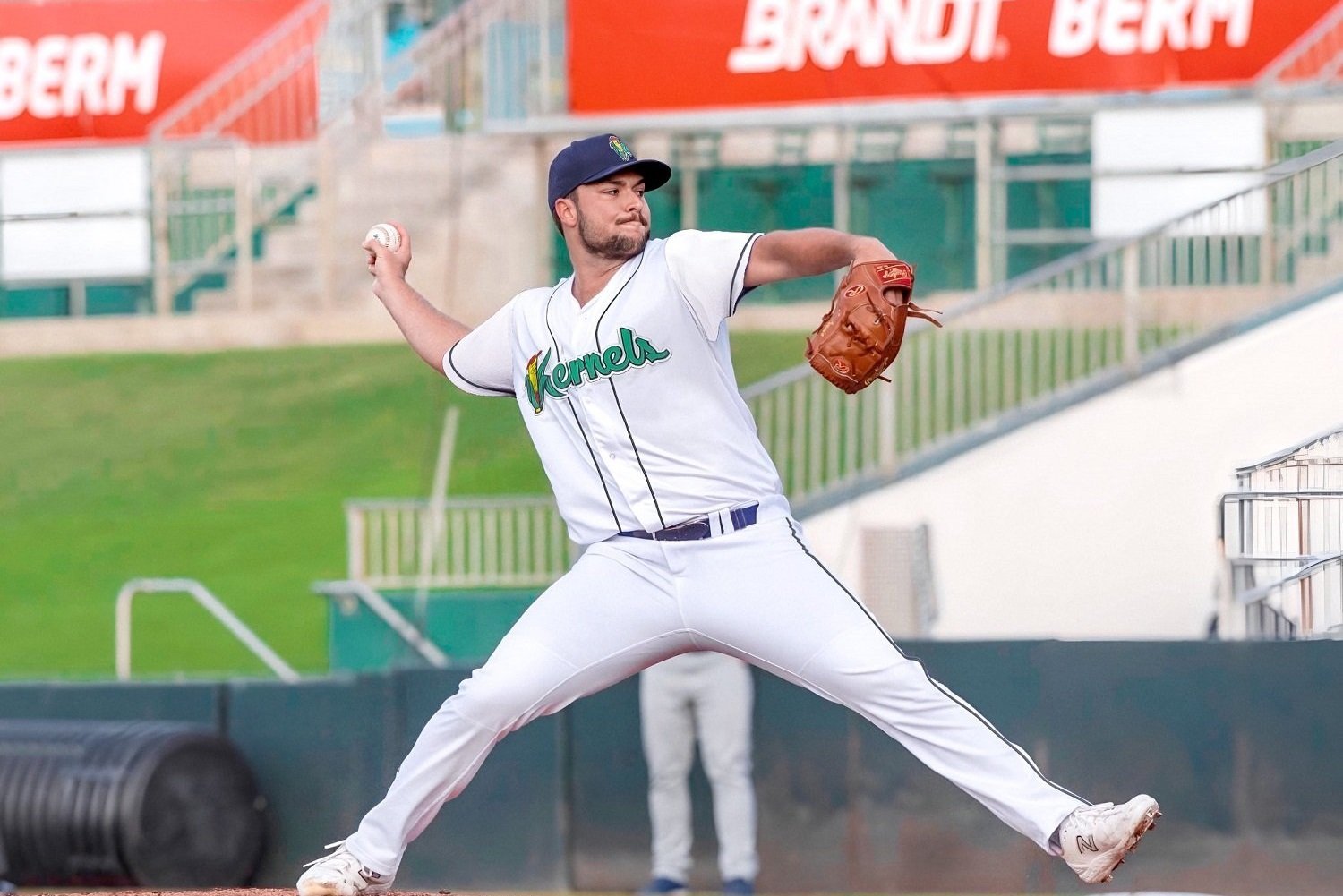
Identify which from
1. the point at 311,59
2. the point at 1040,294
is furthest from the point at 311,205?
the point at 1040,294

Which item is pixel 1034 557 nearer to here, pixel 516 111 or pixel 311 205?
pixel 516 111

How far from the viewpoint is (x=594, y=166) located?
13.1ft

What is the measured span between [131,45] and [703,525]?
8820 mm

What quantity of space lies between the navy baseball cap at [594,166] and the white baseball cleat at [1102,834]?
1518 mm

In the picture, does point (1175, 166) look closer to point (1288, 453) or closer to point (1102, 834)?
point (1288, 453)

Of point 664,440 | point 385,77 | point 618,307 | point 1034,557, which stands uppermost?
point 385,77

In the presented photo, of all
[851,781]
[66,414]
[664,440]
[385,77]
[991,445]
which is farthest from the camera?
[66,414]

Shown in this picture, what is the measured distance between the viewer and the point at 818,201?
871 centimetres

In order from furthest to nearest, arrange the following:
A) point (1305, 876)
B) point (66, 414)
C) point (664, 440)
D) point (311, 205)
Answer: point (66, 414) → point (311, 205) → point (1305, 876) → point (664, 440)

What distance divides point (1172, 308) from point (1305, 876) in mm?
2359

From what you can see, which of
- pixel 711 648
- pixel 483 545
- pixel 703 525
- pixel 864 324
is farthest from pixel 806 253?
pixel 483 545

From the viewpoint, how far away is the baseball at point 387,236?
14.8ft

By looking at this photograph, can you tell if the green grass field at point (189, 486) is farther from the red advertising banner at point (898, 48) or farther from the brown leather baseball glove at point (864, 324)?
the brown leather baseball glove at point (864, 324)

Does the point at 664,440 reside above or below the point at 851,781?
above
